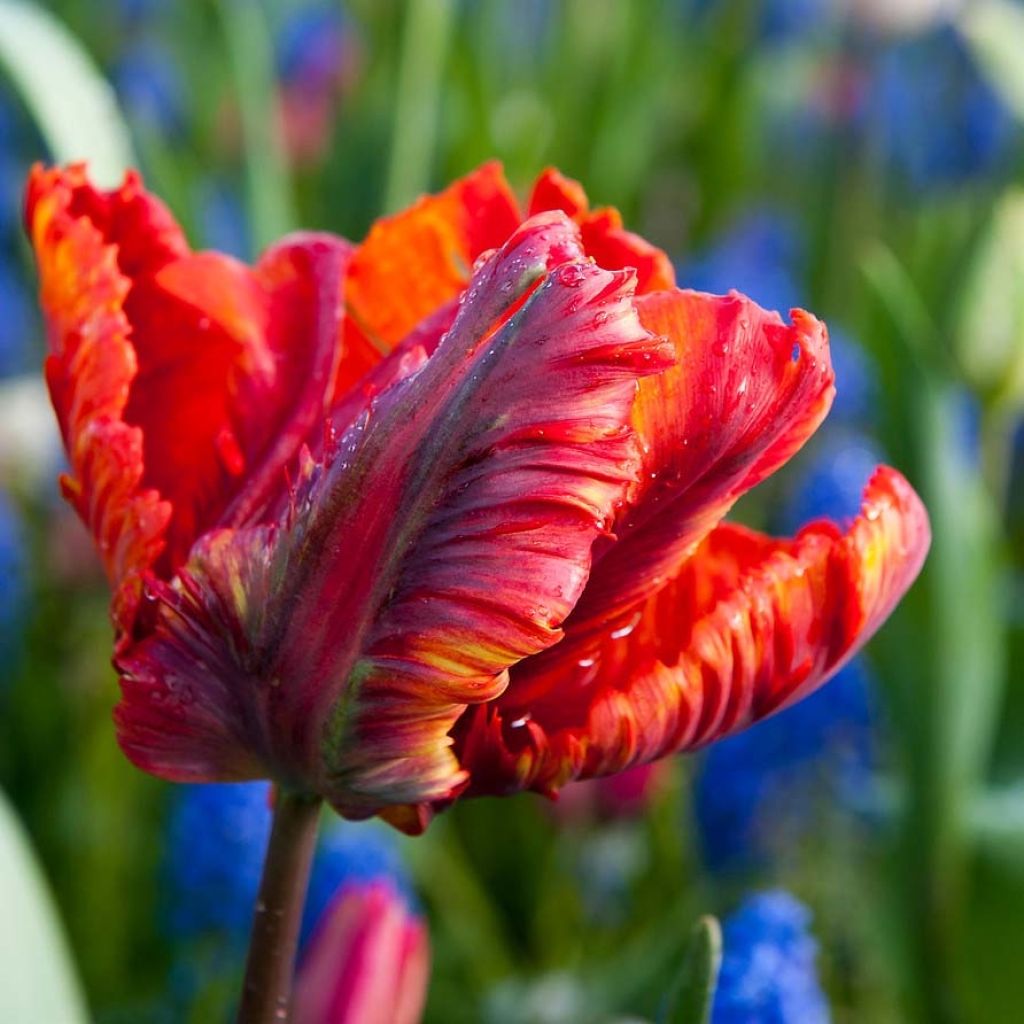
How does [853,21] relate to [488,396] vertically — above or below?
above

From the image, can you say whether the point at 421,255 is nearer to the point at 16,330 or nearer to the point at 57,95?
the point at 57,95

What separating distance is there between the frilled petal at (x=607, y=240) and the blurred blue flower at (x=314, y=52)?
1.03m

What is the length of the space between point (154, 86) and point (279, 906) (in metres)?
1.08

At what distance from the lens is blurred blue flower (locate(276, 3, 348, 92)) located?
1.26 metres

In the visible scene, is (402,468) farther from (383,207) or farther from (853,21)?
(853,21)

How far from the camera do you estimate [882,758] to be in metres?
0.70

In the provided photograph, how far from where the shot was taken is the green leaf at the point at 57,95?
48 cm

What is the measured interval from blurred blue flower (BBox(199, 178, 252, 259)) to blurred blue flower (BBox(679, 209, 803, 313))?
0.27 metres

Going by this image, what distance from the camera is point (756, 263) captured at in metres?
1.07

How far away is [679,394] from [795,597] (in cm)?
4

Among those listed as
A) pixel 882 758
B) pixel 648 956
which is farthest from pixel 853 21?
pixel 648 956

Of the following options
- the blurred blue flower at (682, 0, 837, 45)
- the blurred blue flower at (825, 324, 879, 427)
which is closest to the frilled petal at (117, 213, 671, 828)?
the blurred blue flower at (825, 324, 879, 427)

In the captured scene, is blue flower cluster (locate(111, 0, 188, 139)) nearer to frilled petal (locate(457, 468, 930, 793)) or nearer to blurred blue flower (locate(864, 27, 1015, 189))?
blurred blue flower (locate(864, 27, 1015, 189))

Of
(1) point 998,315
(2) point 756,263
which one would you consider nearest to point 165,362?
(1) point 998,315
